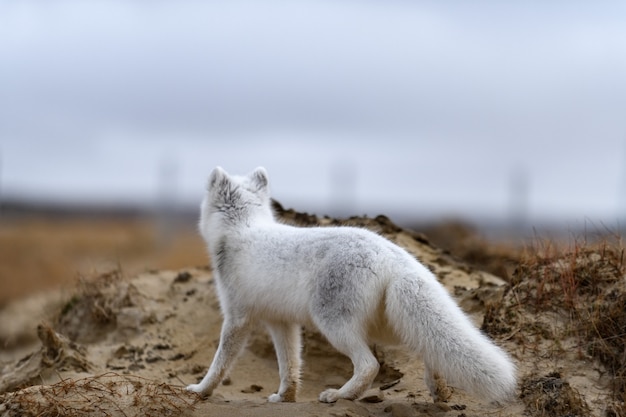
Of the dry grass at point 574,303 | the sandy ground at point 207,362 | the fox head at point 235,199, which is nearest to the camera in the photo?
the sandy ground at point 207,362

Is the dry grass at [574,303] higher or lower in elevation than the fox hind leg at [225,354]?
higher

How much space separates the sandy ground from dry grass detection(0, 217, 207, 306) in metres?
0.63

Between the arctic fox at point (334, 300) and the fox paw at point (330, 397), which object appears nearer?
the arctic fox at point (334, 300)

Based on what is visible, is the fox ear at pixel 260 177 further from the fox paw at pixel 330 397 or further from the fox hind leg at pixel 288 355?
the fox paw at pixel 330 397

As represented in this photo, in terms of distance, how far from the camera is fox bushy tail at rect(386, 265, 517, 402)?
15.7ft

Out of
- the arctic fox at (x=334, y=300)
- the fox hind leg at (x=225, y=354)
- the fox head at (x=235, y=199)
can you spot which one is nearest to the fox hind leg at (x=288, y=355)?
the arctic fox at (x=334, y=300)

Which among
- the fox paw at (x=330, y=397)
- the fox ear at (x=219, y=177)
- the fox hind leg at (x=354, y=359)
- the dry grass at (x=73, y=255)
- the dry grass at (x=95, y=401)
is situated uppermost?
the fox ear at (x=219, y=177)

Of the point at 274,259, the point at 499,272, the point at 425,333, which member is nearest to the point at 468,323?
the point at 425,333

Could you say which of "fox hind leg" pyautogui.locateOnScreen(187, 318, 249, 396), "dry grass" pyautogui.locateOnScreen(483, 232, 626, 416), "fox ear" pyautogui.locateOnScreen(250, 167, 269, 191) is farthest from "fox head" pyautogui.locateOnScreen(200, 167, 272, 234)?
"dry grass" pyautogui.locateOnScreen(483, 232, 626, 416)

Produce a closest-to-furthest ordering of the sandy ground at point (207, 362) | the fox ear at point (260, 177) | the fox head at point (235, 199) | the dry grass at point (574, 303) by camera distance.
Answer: the sandy ground at point (207, 362), the dry grass at point (574, 303), the fox head at point (235, 199), the fox ear at point (260, 177)

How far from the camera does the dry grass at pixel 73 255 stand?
1342cm

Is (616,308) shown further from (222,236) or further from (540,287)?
(222,236)

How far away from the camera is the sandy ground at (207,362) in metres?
5.27

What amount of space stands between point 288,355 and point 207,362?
1.62 metres
